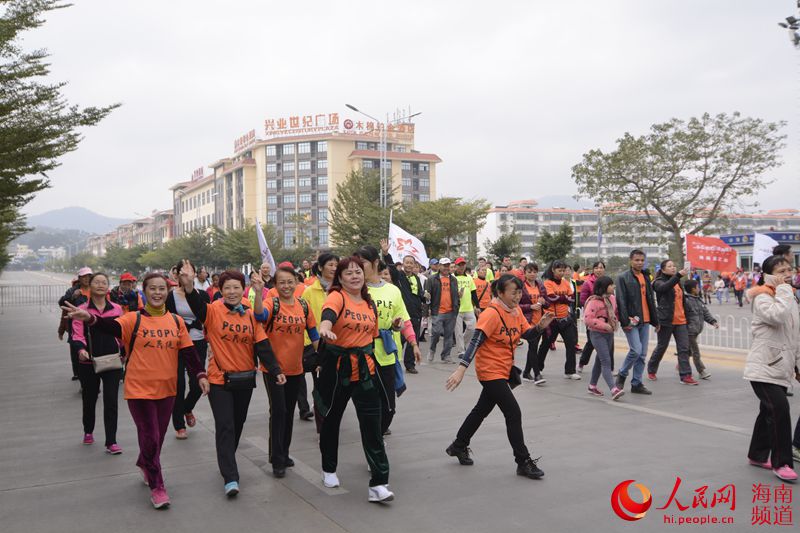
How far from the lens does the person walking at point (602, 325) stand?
8578 millimetres

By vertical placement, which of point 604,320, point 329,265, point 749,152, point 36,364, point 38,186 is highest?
point 749,152

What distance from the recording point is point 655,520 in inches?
171

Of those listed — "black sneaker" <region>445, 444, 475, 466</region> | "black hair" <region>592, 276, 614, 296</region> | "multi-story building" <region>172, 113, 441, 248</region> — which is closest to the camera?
"black sneaker" <region>445, 444, 475, 466</region>

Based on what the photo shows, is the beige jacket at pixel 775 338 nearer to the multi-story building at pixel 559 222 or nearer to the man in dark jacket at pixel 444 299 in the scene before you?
the man in dark jacket at pixel 444 299

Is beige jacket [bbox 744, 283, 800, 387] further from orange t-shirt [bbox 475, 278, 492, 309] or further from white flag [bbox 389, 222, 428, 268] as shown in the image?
white flag [bbox 389, 222, 428, 268]

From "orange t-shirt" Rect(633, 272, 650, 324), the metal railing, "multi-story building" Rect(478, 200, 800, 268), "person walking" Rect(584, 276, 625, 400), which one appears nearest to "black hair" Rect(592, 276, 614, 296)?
"person walking" Rect(584, 276, 625, 400)

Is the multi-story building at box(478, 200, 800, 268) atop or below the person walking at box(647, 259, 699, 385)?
atop

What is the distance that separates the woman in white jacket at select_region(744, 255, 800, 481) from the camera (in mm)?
5031

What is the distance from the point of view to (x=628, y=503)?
4.60 meters

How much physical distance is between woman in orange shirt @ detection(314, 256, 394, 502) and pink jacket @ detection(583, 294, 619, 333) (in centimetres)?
441

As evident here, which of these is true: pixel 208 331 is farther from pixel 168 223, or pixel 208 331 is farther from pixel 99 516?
pixel 168 223

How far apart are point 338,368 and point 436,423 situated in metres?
2.68

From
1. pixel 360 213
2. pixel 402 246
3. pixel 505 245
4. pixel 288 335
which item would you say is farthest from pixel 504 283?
pixel 360 213

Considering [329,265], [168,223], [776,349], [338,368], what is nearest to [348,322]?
[338,368]
